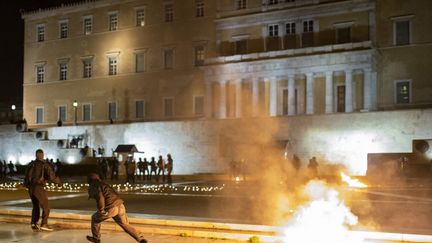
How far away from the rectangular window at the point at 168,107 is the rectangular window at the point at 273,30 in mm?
11168

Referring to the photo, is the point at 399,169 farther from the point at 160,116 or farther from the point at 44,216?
→ the point at 160,116

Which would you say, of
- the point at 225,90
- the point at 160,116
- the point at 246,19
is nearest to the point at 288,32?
the point at 246,19

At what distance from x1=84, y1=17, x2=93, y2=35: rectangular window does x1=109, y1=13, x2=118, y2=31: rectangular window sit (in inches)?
99.8

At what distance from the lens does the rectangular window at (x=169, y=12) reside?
50469 millimetres

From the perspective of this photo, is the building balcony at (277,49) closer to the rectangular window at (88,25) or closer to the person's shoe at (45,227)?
the rectangular window at (88,25)

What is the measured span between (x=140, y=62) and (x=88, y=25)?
25.2 feet

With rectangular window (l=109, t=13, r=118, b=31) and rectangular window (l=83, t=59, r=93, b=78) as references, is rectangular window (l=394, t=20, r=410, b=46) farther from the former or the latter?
rectangular window (l=83, t=59, r=93, b=78)

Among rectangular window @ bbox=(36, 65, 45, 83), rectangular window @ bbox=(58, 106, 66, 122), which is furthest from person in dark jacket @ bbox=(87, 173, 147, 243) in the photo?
rectangular window @ bbox=(36, 65, 45, 83)

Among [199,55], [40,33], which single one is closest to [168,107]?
[199,55]

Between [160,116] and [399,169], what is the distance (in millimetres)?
26300

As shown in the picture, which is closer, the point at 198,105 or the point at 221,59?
the point at 221,59

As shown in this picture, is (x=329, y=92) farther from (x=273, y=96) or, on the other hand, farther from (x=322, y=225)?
(x=322, y=225)

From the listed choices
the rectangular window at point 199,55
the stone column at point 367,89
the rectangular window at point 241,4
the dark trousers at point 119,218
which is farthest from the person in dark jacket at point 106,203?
the rectangular window at point 199,55

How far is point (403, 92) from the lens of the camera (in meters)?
40.9
